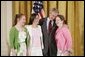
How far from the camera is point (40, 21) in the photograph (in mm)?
2084

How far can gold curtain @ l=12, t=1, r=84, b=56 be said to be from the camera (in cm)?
206

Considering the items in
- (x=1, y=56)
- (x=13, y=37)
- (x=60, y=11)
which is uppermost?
(x=60, y=11)

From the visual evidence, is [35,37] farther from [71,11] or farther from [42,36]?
[71,11]

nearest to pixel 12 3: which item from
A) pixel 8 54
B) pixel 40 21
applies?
pixel 40 21

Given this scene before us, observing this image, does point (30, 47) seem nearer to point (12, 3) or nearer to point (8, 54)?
point (8, 54)

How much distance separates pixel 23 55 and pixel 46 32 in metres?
→ 0.23

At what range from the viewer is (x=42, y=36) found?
208 cm

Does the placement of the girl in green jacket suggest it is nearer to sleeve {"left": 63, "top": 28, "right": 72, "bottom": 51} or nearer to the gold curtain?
the gold curtain

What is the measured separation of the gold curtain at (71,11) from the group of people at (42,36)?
1.3 inches

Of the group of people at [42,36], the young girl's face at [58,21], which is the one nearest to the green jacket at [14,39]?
the group of people at [42,36]

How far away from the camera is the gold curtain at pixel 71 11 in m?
2.06

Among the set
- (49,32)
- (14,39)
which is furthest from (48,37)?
(14,39)

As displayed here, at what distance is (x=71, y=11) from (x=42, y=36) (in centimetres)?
28

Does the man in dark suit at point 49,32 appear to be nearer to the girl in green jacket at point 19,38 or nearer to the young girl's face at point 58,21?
the young girl's face at point 58,21
